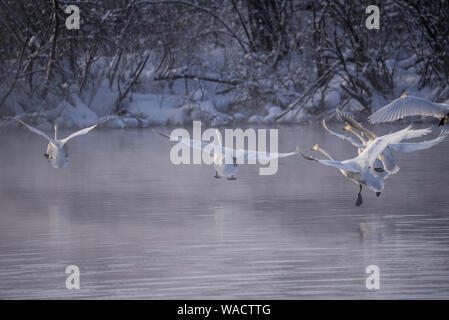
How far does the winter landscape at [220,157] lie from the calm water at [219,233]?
3 cm

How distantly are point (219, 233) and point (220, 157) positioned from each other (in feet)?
7.11

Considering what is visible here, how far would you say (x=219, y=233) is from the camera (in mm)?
8023

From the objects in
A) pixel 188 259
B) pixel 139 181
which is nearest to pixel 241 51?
pixel 139 181

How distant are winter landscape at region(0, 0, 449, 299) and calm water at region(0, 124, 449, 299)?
1.1 inches

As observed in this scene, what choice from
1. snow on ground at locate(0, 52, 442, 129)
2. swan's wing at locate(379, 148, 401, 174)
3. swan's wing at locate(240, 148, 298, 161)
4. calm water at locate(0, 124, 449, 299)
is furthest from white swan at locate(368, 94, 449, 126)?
snow on ground at locate(0, 52, 442, 129)

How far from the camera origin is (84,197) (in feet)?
33.9

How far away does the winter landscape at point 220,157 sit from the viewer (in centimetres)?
660

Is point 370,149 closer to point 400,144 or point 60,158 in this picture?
point 400,144

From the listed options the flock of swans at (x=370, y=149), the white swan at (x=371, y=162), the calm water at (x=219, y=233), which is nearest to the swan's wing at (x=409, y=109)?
the flock of swans at (x=370, y=149)

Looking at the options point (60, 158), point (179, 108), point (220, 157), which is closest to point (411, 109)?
point (220, 157)

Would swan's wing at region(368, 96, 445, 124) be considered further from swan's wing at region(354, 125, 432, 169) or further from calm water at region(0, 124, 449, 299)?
swan's wing at region(354, 125, 432, 169)

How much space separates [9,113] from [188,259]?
16891 mm

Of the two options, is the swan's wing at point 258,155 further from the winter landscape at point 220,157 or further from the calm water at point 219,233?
the calm water at point 219,233

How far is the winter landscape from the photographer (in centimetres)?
660
